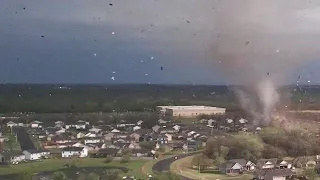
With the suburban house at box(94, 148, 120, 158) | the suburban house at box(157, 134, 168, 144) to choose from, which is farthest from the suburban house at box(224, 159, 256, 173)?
the suburban house at box(157, 134, 168, 144)

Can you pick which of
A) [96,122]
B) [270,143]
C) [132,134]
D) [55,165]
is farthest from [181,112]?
[55,165]

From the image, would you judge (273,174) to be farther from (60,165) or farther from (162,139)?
(162,139)

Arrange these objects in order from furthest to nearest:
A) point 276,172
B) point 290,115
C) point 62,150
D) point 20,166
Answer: point 290,115 → point 62,150 → point 20,166 → point 276,172

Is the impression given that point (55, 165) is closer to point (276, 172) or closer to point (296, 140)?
point (276, 172)

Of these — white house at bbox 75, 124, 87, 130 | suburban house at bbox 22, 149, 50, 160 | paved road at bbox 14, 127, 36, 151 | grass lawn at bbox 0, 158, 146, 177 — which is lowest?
Answer: grass lawn at bbox 0, 158, 146, 177

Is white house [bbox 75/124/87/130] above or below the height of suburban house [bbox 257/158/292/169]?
above

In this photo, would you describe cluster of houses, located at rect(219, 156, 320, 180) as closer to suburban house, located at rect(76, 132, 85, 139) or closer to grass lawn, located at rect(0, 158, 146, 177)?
grass lawn, located at rect(0, 158, 146, 177)
